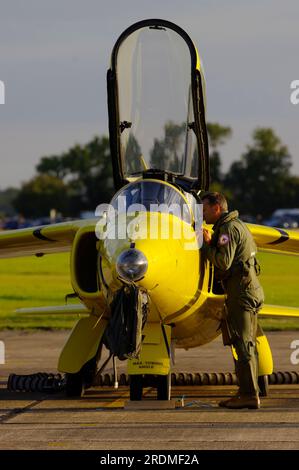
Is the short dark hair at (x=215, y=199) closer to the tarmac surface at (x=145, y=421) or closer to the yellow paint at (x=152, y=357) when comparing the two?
the yellow paint at (x=152, y=357)

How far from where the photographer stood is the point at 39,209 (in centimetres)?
13362

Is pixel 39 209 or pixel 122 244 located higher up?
pixel 39 209

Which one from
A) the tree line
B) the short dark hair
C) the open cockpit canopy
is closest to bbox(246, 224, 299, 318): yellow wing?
the open cockpit canopy

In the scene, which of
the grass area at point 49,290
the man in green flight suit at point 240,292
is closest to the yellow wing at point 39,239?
the man in green flight suit at point 240,292

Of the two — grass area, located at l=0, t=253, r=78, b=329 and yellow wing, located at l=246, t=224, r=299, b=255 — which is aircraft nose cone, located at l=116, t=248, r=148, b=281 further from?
grass area, located at l=0, t=253, r=78, b=329

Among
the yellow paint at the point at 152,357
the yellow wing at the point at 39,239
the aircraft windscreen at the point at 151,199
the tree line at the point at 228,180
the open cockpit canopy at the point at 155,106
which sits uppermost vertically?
the tree line at the point at 228,180

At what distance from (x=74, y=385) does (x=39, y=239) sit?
2.09m

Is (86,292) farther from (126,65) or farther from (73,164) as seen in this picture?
(73,164)

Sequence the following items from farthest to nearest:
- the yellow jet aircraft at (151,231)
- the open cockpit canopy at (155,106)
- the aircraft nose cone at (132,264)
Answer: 1. the open cockpit canopy at (155,106)
2. the yellow jet aircraft at (151,231)
3. the aircraft nose cone at (132,264)

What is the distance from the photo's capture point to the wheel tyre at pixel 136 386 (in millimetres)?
10516

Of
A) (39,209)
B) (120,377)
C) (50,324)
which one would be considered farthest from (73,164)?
(120,377)

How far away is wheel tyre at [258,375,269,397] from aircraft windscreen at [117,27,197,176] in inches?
91.7

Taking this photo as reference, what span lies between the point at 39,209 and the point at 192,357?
11813 centimetres

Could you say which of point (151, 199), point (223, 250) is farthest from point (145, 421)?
point (151, 199)
